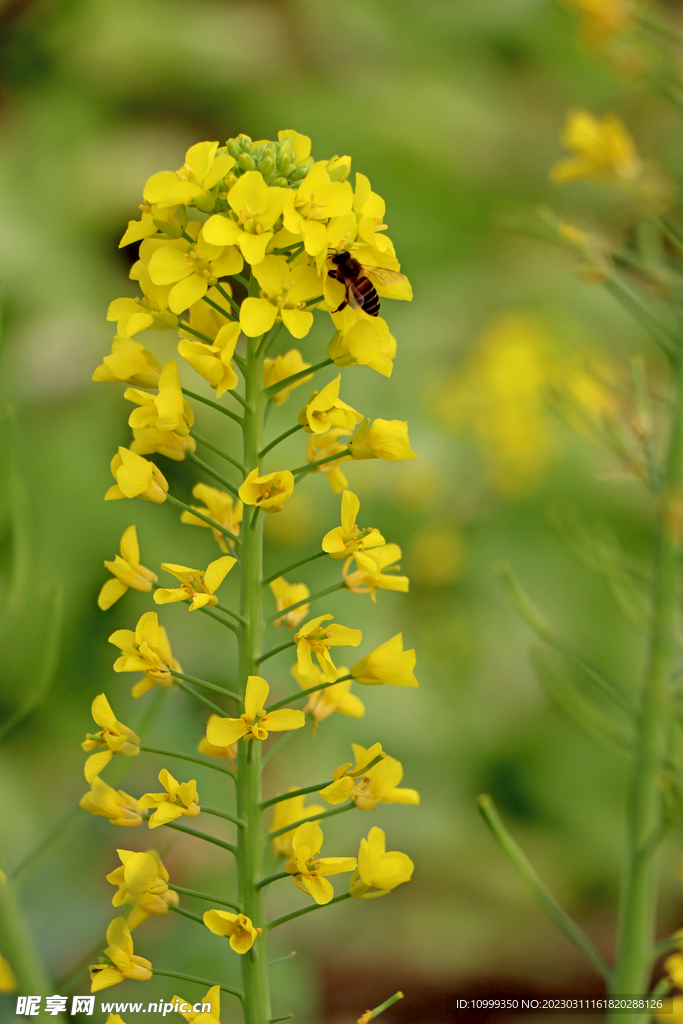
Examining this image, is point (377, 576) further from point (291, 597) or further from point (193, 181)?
point (193, 181)

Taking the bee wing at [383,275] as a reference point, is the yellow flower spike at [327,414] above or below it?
below

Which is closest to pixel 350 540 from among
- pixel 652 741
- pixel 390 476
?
pixel 652 741

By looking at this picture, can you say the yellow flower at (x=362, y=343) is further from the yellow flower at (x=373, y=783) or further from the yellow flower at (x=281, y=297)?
the yellow flower at (x=373, y=783)

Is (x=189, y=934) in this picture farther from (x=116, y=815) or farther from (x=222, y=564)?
(x=222, y=564)

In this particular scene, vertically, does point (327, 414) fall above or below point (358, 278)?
below

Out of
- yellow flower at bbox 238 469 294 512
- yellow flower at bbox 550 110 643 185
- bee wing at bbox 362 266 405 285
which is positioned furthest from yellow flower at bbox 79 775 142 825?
yellow flower at bbox 550 110 643 185

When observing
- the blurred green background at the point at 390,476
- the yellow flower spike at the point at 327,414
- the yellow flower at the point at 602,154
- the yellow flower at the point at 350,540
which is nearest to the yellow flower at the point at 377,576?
A: the yellow flower at the point at 350,540
